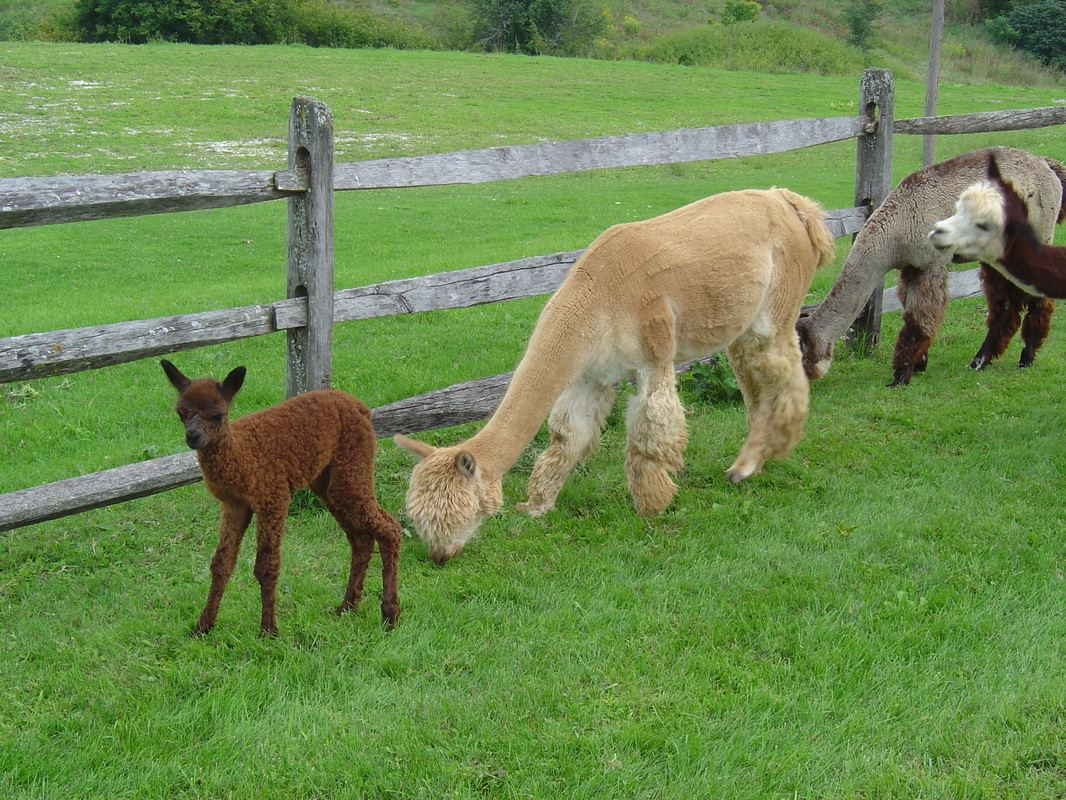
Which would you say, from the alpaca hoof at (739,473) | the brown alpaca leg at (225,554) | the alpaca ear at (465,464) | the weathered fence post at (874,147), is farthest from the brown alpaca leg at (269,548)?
the weathered fence post at (874,147)

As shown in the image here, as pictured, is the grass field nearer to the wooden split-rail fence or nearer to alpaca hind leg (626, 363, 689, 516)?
alpaca hind leg (626, 363, 689, 516)

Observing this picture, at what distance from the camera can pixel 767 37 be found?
5081 cm

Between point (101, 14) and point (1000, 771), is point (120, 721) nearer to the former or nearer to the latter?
point (1000, 771)

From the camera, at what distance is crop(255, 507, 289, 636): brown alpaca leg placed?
15.3 feet

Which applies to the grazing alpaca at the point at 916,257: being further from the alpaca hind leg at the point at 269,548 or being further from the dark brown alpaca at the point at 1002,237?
the alpaca hind leg at the point at 269,548

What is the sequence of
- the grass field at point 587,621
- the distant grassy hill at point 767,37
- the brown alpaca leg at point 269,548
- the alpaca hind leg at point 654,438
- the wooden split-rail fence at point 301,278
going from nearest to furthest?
the grass field at point 587,621 → the brown alpaca leg at point 269,548 → the wooden split-rail fence at point 301,278 → the alpaca hind leg at point 654,438 → the distant grassy hill at point 767,37

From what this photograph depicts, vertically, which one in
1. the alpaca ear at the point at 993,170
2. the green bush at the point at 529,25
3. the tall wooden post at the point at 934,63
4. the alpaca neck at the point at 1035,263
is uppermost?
the green bush at the point at 529,25

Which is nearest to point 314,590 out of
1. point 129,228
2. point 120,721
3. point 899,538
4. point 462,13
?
point 120,721

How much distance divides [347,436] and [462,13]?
57.4 metres

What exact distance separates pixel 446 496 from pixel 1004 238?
4.28 m

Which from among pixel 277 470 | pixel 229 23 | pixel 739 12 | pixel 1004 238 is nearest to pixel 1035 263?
pixel 1004 238

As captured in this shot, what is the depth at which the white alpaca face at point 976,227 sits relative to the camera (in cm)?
659

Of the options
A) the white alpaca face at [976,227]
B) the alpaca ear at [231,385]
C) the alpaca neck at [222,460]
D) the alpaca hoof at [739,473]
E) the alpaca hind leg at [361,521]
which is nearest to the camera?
the alpaca ear at [231,385]

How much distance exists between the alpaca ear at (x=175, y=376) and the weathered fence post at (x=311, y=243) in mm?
1951
